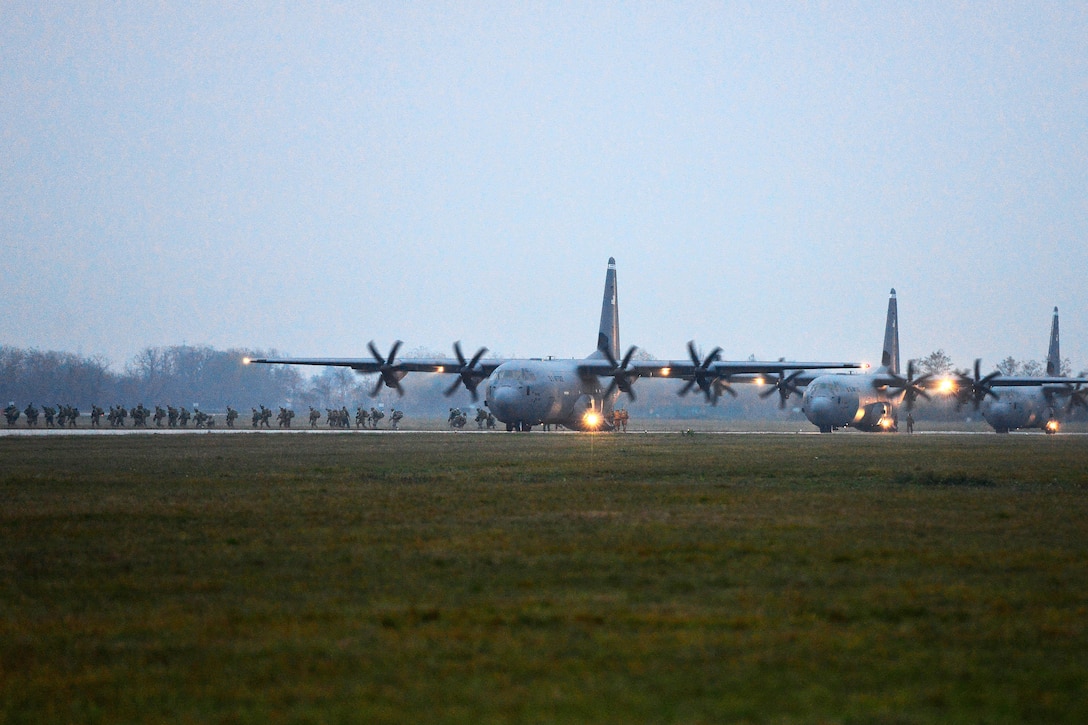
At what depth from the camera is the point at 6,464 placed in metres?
26.1

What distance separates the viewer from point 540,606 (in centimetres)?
880

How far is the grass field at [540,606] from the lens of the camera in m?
6.21

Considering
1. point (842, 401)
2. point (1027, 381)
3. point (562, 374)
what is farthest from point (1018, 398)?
point (562, 374)

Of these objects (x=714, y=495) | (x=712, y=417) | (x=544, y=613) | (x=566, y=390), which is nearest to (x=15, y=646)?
(x=544, y=613)

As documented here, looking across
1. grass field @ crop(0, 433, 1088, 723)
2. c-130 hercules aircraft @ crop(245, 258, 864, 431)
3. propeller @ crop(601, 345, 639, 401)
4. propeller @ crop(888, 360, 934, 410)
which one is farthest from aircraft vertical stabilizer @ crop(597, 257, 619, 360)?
grass field @ crop(0, 433, 1088, 723)

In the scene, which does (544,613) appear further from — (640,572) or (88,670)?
(88,670)

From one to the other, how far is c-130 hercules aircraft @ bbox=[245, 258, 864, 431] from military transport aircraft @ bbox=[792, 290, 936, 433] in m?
6.03

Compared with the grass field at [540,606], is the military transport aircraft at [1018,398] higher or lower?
higher

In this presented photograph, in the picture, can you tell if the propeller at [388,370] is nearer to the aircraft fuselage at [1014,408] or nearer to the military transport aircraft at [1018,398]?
the military transport aircraft at [1018,398]

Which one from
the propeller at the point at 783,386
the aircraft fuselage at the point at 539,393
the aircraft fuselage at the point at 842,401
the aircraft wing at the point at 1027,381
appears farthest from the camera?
the propeller at the point at 783,386

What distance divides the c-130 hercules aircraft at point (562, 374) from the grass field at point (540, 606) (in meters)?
34.6

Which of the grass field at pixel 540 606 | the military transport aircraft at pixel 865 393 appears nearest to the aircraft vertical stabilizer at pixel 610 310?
the military transport aircraft at pixel 865 393

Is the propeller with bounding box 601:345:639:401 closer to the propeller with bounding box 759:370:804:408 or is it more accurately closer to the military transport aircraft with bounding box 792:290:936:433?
the military transport aircraft with bounding box 792:290:936:433

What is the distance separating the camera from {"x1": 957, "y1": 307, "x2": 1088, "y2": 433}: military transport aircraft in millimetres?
71312
